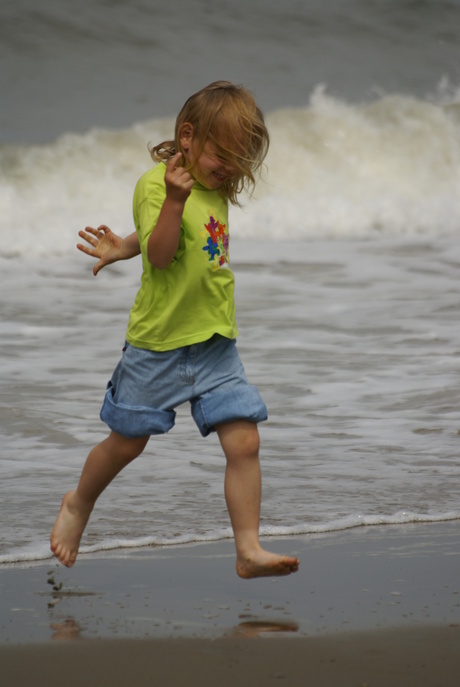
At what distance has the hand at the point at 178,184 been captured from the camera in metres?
2.50

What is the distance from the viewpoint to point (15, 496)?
3.67 metres

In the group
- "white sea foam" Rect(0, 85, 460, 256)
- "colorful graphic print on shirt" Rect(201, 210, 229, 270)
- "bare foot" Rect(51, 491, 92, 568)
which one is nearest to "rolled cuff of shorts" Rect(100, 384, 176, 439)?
"bare foot" Rect(51, 491, 92, 568)

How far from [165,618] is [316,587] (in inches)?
18.1

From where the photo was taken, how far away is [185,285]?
268 centimetres

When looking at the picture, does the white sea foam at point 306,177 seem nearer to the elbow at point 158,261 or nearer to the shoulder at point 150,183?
the shoulder at point 150,183

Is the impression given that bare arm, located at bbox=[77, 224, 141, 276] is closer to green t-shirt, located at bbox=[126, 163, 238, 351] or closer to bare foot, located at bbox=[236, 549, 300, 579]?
green t-shirt, located at bbox=[126, 163, 238, 351]

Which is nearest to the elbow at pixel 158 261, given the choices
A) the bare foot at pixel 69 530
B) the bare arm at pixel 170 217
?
the bare arm at pixel 170 217

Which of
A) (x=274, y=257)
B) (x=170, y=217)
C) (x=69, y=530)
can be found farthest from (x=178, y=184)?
(x=274, y=257)

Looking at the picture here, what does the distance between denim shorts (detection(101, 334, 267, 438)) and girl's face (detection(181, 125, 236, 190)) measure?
0.42m

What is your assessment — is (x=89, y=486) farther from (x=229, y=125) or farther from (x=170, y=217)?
(x=229, y=125)

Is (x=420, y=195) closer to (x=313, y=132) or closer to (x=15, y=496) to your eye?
(x=313, y=132)

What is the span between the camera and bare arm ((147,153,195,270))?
2506 mm

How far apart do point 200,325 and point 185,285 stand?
0.11 meters

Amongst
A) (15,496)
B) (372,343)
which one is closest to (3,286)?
(372,343)
